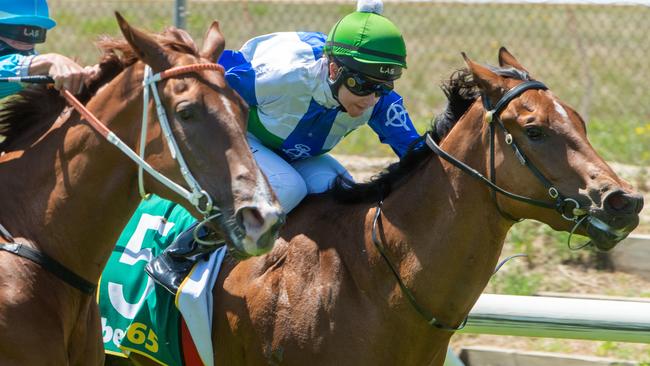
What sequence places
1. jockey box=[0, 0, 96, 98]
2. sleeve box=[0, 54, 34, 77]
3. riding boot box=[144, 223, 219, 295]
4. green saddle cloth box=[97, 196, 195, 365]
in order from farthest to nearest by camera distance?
green saddle cloth box=[97, 196, 195, 365] < riding boot box=[144, 223, 219, 295] < sleeve box=[0, 54, 34, 77] < jockey box=[0, 0, 96, 98]

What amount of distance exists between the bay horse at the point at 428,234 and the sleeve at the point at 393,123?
493mm

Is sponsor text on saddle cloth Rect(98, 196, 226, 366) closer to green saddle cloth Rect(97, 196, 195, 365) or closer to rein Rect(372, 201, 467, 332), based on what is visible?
green saddle cloth Rect(97, 196, 195, 365)

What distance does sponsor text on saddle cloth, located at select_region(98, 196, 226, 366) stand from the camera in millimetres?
4746

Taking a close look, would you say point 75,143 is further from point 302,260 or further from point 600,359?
point 600,359

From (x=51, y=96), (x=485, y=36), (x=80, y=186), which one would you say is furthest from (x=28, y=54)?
(x=485, y=36)

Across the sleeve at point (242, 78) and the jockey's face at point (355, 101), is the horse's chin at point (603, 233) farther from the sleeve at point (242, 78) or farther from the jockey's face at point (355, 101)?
the sleeve at point (242, 78)

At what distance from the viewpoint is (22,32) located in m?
4.49

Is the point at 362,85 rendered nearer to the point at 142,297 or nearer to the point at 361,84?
the point at 361,84

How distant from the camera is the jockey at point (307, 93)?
187 inches

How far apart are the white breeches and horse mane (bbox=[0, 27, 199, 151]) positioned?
3.20ft

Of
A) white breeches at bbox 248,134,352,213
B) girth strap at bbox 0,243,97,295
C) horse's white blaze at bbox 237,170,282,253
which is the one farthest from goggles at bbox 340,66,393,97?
girth strap at bbox 0,243,97,295

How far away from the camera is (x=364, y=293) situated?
4609mm

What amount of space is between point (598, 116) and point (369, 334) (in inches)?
233

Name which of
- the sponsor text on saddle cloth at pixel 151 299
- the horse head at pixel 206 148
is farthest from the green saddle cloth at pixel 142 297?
the horse head at pixel 206 148
